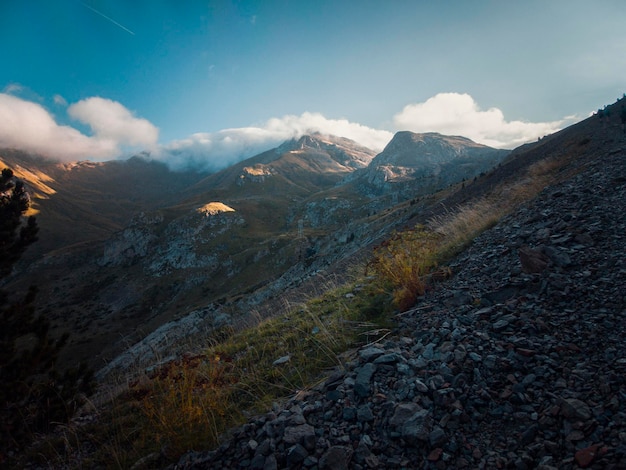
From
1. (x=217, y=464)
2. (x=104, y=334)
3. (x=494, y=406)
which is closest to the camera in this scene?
(x=494, y=406)

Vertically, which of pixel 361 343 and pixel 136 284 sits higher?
pixel 361 343

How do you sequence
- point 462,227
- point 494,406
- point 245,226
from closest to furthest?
point 494,406, point 462,227, point 245,226

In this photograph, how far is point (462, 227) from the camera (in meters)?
9.73

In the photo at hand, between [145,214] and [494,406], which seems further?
[145,214]

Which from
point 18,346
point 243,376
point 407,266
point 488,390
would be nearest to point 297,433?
point 488,390

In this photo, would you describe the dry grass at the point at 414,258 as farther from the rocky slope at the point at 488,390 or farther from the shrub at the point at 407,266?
the rocky slope at the point at 488,390

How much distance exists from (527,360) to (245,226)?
145 metres

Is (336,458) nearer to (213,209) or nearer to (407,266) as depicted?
(407,266)

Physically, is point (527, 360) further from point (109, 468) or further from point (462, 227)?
point (462, 227)

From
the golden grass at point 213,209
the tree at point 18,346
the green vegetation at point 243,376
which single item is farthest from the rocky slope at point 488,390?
the golden grass at point 213,209

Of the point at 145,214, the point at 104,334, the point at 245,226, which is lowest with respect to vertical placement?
the point at 104,334

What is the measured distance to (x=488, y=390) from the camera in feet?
9.39

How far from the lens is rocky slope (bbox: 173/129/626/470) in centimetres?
232

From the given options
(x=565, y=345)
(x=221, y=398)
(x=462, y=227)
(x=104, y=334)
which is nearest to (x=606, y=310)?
(x=565, y=345)
